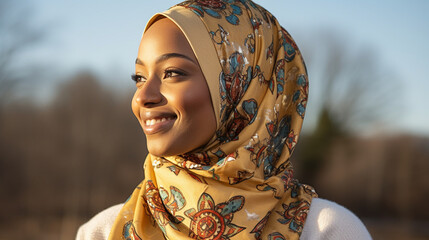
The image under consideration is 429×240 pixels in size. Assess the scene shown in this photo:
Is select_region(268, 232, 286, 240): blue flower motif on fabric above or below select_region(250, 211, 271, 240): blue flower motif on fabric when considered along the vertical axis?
below

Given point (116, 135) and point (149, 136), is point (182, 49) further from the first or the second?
point (116, 135)

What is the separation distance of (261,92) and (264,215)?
0.54 meters

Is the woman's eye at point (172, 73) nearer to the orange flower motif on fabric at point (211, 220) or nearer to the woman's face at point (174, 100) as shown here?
the woman's face at point (174, 100)

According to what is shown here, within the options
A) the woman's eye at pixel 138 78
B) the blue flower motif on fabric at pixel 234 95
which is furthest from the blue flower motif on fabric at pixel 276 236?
the woman's eye at pixel 138 78

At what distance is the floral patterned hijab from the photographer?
1815 millimetres

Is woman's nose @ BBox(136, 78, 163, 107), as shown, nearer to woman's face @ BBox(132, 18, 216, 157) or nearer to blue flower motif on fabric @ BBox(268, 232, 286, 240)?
woman's face @ BBox(132, 18, 216, 157)

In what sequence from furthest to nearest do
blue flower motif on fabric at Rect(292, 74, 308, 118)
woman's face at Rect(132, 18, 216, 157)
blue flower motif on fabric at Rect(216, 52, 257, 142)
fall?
blue flower motif on fabric at Rect(292, 74, 308, 118) → blue flower motif on fabric at Rect(216, 52, 257, 142) → woman's face at Rect(132, 18, 216, 157)

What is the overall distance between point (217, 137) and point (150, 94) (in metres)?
0.33

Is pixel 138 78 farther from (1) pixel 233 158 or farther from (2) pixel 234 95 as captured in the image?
(1) pixel 233 158

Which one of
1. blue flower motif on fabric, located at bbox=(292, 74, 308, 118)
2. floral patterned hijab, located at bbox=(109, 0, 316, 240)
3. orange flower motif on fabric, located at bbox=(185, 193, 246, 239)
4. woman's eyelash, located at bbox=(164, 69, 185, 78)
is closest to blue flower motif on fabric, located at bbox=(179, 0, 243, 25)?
floral patterned hijab, located at bbox=(109, 0, 316, 240)

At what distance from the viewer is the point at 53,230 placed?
55.4ft

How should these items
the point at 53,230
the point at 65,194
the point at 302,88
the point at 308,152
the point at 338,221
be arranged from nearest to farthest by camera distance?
the point at 338,221 → the point at 302,88 → the point at 53,230 → the point at 65,194 → the point at 308,152

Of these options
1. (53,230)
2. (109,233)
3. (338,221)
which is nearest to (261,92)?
(338,221)

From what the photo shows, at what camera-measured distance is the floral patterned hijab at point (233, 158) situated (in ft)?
5.96
